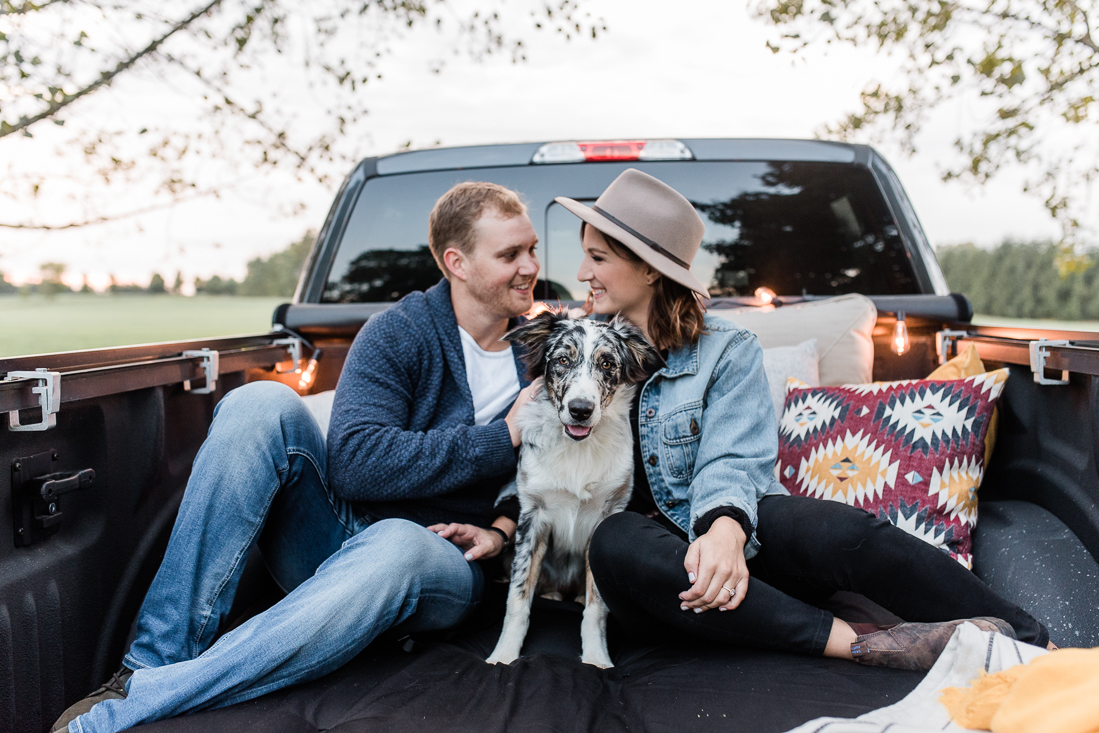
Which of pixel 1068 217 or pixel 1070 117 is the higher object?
pixel 1070 117

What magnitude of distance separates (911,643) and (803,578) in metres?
0.33

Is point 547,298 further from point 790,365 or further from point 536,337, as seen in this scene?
point 790,365

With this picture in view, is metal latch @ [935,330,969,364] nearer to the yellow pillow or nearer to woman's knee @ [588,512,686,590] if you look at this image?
the yellow pillow

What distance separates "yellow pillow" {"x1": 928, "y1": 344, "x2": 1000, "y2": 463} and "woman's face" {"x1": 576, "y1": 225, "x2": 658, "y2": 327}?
1165 millimetres

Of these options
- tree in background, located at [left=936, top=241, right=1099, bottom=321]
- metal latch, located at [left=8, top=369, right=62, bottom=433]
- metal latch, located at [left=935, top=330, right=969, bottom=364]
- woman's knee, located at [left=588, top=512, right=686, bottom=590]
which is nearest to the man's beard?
woman's knee, located at [left=588, top=512, right=686, bottom=590]

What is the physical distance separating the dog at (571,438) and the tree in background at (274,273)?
1302 centimetres

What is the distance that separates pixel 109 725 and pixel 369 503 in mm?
938

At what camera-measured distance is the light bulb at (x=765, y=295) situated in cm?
322

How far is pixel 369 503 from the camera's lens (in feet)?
7.91

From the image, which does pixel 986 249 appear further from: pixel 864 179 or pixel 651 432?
pixel 651 432

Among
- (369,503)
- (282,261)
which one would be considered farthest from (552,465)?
(282,261)

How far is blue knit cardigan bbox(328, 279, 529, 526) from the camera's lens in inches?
89.4

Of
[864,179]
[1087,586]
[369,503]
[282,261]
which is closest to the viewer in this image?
[1087,586]

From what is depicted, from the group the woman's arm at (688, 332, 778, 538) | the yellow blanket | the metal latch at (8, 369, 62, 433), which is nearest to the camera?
the yellow blanket
